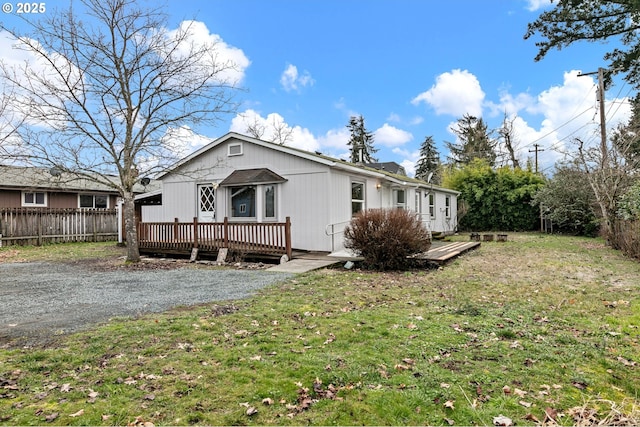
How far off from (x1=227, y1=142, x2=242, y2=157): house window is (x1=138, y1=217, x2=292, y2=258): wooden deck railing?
105 inches

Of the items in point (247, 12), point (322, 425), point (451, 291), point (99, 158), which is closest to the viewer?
point (322, 425)

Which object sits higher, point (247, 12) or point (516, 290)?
point (247, 12)

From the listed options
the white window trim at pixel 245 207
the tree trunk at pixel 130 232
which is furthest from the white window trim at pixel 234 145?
the tree trunk at pixel 130 232

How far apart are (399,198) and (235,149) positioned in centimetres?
755

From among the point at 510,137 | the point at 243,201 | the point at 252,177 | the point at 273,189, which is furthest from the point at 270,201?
the point at 510,137

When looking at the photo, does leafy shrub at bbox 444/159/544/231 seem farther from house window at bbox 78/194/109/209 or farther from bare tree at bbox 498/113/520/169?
house window at bbox 78/194/109/209

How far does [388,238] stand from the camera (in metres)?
9.06

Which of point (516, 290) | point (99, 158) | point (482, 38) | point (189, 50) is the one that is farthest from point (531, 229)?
point (99, 158)

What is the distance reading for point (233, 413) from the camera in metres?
2.63

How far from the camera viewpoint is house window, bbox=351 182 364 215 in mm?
12984

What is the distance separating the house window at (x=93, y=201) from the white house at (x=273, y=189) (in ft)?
25.7

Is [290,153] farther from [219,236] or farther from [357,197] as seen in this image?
[219,236]

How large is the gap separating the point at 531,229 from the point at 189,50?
864 inches

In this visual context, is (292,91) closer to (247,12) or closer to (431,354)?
(247,12)
